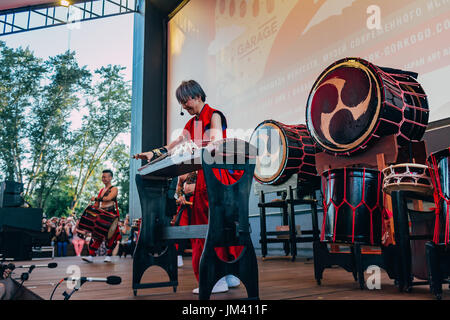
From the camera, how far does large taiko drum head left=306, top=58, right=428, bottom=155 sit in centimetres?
222

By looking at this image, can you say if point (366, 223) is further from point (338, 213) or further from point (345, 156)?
point (345, 156)

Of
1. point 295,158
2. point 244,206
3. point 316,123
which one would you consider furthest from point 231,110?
point 244,206

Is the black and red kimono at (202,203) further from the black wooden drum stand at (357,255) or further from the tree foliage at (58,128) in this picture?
the tree foliage at (58,128)

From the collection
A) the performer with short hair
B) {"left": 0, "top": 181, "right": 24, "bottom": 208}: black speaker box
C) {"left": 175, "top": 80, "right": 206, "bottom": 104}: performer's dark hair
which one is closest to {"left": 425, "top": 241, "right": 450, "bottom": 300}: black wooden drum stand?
{"left": 175, "top": 80, "right": 206, "bottom": 104}: performer's dark hair

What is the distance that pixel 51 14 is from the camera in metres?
10.4

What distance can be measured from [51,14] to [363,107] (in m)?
10.7

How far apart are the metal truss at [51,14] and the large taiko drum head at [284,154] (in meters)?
7.86

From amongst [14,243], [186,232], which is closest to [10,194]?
[14,243]

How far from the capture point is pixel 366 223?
206 cm

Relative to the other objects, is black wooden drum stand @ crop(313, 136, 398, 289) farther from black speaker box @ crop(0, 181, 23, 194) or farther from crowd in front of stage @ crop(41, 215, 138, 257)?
crowd in front of stage @ crop(41, 215, 138, 257)

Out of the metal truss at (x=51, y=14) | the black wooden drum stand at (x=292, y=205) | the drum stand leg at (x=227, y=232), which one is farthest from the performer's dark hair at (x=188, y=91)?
the metal truss at (x=51, y=14)

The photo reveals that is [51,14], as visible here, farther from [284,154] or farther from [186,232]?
[186,232]

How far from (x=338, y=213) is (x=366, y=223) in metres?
0.16

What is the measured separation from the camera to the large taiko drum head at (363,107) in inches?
87.4
